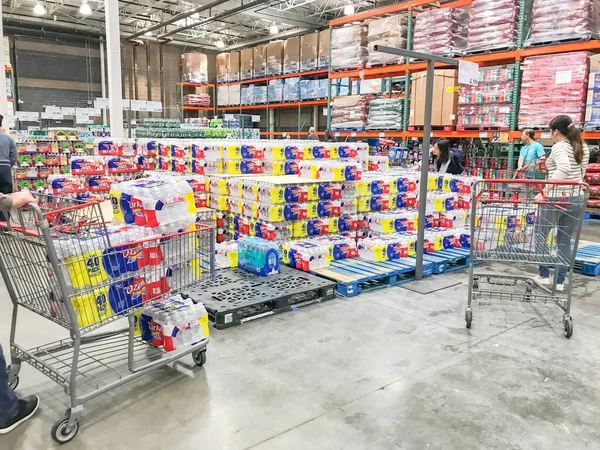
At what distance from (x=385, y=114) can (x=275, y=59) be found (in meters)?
8.81

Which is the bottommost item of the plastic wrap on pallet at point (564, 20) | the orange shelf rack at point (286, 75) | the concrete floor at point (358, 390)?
the concrete floor at point (358, 390)

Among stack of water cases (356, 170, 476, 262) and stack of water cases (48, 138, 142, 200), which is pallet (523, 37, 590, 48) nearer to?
stack of water cases (356, 170, 476, 262)

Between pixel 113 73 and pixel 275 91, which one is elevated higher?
pixel 275 91

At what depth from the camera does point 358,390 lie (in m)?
3.21

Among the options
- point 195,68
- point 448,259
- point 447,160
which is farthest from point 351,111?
point 195,68

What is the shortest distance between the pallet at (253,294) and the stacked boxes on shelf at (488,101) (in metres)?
5.72

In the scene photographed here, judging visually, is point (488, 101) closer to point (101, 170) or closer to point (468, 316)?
point (468, 316)

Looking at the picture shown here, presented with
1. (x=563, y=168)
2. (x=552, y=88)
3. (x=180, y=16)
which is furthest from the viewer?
(x=180, y=16)

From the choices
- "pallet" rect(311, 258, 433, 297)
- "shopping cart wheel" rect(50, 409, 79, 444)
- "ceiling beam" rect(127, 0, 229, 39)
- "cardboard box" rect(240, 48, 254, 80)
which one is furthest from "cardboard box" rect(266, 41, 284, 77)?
"shopping cart wheel" rect(50, 409, 79, 444)

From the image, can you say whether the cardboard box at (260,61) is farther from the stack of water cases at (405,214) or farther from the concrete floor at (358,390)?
the concrete floor at (358,390)

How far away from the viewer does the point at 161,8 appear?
18.3 metres

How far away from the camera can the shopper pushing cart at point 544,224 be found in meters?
4.26

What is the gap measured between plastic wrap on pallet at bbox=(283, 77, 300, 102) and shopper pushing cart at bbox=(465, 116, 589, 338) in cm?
1340

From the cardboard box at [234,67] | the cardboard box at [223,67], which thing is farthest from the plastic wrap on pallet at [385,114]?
the cardboard box at [223,67]
